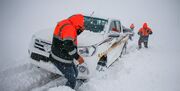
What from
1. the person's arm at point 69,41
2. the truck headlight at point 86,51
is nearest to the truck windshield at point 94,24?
the truck headlight at point 86,51

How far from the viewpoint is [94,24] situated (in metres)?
6.18

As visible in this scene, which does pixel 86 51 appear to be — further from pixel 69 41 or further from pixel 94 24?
pixel 94 24

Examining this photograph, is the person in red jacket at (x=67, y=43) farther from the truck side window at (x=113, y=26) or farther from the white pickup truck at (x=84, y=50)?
the truck side window at (x=113, y=26)

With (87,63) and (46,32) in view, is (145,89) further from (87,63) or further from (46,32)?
(46,32)

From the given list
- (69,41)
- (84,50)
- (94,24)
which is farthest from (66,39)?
(94,24)

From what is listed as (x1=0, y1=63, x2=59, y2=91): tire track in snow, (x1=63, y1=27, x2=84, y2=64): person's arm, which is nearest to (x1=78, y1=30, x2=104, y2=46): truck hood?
(x1=63, y1=27, x2=84, y2=64): person's arm

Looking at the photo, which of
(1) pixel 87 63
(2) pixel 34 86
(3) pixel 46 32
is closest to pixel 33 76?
(2) pixel 34 86

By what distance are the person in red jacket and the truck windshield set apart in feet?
7.65

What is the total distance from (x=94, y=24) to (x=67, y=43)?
9.71 feet

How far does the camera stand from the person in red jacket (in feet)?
11.0

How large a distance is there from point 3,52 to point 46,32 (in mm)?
3201

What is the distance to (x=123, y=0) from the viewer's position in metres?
111

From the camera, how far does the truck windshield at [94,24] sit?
597 centimetres

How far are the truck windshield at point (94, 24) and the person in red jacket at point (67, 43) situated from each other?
233 cm
